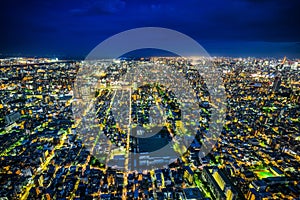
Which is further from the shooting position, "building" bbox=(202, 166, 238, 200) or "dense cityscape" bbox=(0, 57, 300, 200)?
"dense cityscape" bbox=(0, 57, 300, 200)

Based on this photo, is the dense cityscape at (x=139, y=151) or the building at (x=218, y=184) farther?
the dense cityscape at (x=139, y=151)

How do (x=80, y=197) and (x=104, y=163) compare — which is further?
(x=104, y=163)

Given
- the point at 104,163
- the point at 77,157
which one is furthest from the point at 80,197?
the point at 77,157

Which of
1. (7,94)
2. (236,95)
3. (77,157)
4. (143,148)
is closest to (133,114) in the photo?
(143,148)

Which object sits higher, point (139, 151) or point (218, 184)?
point (139, 151)

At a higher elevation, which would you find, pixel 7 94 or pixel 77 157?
pixel 7 94

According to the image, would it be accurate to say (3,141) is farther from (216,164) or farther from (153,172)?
(216,164)

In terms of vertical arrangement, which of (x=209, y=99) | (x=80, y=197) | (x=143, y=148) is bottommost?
(x=80, y=197)

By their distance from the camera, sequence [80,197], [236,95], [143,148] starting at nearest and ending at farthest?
[80,197] → [143,148] → [236,95]

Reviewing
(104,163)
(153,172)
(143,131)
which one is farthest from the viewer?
(143,131)

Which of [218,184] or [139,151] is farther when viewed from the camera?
[139,151]
